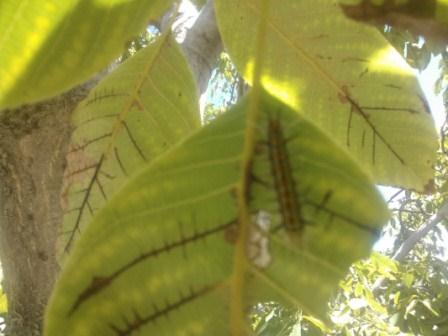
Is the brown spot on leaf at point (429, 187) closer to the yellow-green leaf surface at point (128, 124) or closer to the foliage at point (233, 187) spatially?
the foliage at point (233, 187)

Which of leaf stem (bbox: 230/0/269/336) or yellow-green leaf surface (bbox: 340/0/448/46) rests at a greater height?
yellow-green leaf surface (bbox: 340/0/448/46)

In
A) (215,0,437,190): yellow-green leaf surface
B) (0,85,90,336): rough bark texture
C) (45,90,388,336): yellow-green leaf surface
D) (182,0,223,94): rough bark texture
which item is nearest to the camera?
(45,90,388,336): yellow-green leaf surface

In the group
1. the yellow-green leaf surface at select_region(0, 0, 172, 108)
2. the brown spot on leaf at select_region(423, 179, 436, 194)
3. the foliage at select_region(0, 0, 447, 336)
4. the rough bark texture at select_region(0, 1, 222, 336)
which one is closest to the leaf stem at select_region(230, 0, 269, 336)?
the foliage at select_region(0, 0, 447, 336)

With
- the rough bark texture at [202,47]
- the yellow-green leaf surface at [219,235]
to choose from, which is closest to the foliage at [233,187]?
the yellow-green leaf surface at [219,235]

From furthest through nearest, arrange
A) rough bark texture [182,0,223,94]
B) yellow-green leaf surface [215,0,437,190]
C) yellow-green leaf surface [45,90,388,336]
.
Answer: rough bark texture [182,0,223,94]
yellow-green leaf surface [215,0,437,190]
yellow-green leaf surface [45,90,388,336]

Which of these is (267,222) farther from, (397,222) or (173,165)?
(397,222)

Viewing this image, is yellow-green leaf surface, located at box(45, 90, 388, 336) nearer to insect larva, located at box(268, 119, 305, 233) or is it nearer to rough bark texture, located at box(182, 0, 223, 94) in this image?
insect larva, located at box(268, 119, 305, 233)

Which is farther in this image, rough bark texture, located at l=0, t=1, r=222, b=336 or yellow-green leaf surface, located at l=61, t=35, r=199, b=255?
rough bark texture, located at l=0, t=1, r=222, b=336
